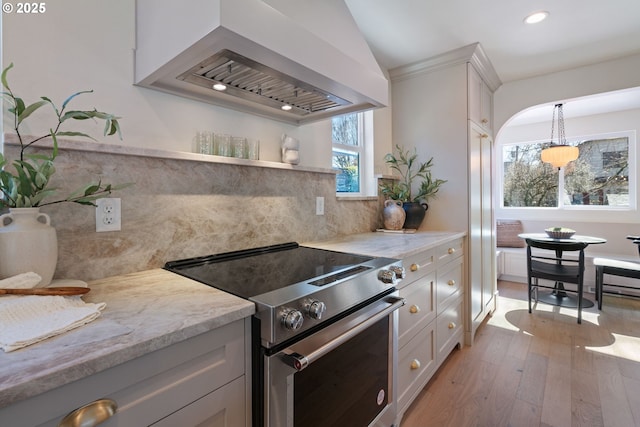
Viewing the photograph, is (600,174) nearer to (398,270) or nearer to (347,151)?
(347,151)

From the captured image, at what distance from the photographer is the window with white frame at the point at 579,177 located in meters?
4.17

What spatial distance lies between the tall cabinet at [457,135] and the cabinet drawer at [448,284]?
0.18 meters

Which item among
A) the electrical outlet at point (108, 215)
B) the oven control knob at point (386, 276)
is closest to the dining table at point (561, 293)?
the oven control knob at point (386, 276)

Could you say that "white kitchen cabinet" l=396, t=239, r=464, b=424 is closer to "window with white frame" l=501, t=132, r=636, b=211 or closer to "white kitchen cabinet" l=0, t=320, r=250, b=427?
"white kitchen cabinet" l=0, t=320, r=250, b=427

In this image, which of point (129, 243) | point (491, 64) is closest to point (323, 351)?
point (129, 243)

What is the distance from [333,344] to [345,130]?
74.2 inches

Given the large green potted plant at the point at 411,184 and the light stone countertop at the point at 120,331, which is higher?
the large green potted plant at the point at 411,184

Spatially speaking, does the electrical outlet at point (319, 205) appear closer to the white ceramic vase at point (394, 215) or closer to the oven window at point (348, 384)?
the white ceramic vase at point (394, 215)

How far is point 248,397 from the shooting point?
85 cm

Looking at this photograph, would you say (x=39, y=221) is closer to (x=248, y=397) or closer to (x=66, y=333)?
(x=66, y=333)

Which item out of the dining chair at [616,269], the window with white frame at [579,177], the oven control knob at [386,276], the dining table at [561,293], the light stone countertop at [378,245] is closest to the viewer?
the oven control knob at [386,276]

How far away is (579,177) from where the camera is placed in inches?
177

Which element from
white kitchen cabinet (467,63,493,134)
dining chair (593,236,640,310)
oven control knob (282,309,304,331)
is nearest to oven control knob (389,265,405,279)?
oven control knob (282,309,304,331)

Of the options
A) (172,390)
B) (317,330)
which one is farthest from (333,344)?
(172,390)
